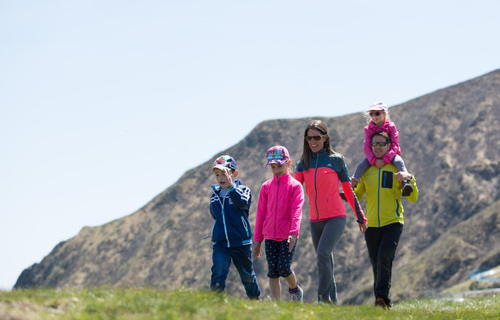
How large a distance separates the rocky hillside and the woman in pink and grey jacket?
5675 centimetres

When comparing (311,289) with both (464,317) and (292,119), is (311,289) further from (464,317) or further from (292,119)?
(464,317)

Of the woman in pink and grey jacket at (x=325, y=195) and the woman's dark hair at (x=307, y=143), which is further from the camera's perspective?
the woman's dark hair at (x=307, y=143)

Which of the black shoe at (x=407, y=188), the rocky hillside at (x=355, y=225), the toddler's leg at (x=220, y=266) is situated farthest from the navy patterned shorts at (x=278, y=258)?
the rocky hillside at (x=355, y=225)

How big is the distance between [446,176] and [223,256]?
3089 inches

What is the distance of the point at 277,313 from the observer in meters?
5.88

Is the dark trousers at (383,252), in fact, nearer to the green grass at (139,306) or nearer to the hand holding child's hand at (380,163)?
the hand holding child's hand at (380,163)

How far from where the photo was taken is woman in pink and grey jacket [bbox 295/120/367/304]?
9.27 meters

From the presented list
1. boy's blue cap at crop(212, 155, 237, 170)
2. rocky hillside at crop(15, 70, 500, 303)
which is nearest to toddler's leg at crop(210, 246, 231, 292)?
boy's blue cap at crop(212, 155, 237, 170)

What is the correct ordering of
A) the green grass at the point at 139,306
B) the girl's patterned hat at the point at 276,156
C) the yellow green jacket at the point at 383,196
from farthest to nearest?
the girl's patterned hat at the point at 276,156
the yellow green jacket at the point at 383,196
the green grass at the point at 139,306

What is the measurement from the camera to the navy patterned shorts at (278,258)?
9.34m

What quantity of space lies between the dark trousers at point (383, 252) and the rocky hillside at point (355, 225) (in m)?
57.2

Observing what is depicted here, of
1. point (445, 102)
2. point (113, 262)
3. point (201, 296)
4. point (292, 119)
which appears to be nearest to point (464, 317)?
point (201, 296)

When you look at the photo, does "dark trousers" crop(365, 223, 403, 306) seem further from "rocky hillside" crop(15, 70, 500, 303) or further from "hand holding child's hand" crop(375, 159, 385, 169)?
"rocky hillside" crop(15, 70, 500, 303)

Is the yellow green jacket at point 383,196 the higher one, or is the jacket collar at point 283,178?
the jacket collar at point 283,178
